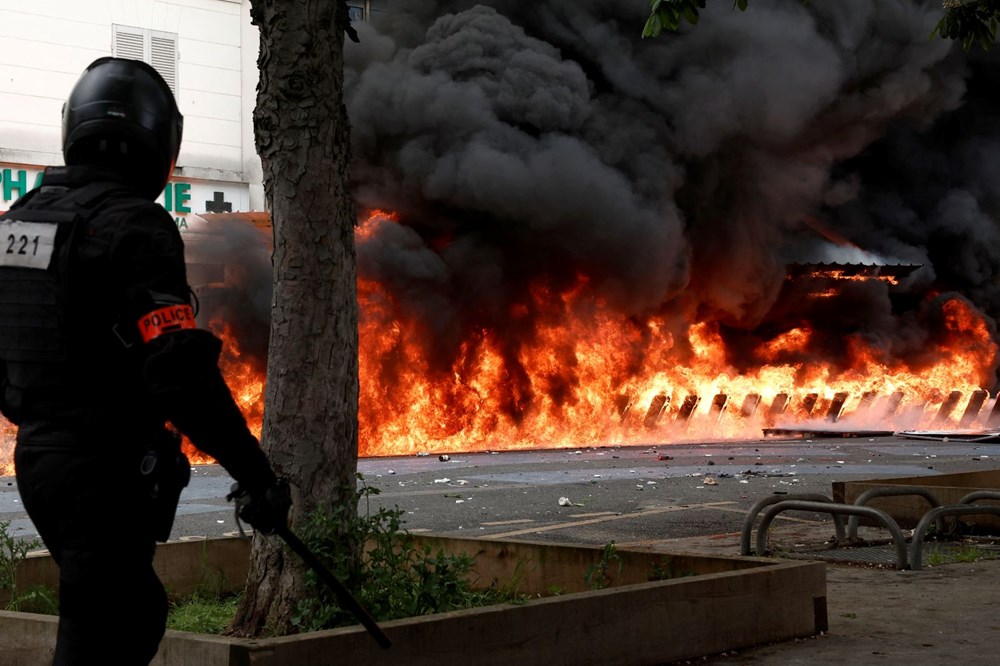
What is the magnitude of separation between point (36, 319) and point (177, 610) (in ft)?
7.81

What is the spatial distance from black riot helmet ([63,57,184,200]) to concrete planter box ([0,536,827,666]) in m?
1.04

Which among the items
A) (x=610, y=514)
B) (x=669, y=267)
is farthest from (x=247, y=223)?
(x=610, y=514)

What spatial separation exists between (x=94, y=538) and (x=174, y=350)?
Result: 1.37 ft

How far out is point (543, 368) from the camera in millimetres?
23594

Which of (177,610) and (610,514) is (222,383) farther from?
(610,514)

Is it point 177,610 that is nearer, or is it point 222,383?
point 222,383

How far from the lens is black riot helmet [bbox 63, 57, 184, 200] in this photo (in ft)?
8.99

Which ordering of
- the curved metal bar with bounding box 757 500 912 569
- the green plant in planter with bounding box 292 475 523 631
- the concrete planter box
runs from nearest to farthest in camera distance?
the concrete planter box → the green plant in planter with bounding box 292 475 523 631 → the curved metal bar with bounding box 757 500 912 569

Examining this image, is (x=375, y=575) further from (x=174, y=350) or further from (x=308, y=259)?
(x=174, y=350)

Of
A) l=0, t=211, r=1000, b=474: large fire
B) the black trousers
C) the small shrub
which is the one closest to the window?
l=0, t=211, r=1000, b=474: large fire

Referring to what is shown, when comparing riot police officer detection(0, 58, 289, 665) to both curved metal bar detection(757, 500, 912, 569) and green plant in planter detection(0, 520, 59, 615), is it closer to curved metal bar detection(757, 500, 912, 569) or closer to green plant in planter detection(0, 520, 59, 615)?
green plant in planter detection(0, 520, 59, 615)

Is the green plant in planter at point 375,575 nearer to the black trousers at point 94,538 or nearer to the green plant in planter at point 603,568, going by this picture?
the green plant in planter at point 603,568

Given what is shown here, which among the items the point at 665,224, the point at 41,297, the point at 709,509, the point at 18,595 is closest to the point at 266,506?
the point at 41,297

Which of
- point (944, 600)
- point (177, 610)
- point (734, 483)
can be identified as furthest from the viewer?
point (734, 483)
